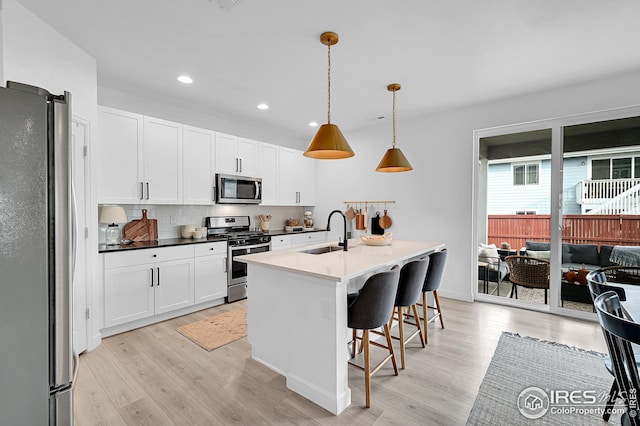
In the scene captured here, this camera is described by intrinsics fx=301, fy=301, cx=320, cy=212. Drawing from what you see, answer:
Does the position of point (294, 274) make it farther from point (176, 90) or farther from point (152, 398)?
point (176, 90)

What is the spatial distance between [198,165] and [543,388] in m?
4.18

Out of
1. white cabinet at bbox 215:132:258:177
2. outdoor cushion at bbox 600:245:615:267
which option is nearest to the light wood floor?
outdoor cushion at bbox 600:245:615:267

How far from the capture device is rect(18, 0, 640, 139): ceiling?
213cm

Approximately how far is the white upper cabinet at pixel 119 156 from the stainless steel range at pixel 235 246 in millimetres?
1199

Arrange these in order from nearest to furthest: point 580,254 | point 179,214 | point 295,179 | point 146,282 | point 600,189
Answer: point 146,282 < point 600,189 < point 580,254 < point 179,214 < point 295,179

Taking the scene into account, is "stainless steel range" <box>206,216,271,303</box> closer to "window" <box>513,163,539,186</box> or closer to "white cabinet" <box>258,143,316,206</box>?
"white cabinet" <box>258,143,316,206</box>

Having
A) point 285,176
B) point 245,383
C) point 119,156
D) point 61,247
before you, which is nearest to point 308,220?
point 285,176

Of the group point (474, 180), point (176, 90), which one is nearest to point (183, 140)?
point (176, 90)

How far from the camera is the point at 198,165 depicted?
402 cm

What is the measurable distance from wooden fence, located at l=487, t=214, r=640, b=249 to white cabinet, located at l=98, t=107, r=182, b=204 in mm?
4270

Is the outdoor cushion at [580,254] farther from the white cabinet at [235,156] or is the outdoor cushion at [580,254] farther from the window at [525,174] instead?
the white cabinet at [235,156]

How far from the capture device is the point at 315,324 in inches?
79.4

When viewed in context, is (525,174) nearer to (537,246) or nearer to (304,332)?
(537,246)

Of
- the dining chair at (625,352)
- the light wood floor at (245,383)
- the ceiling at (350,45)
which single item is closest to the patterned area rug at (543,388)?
the light wood floor at (245,383)
